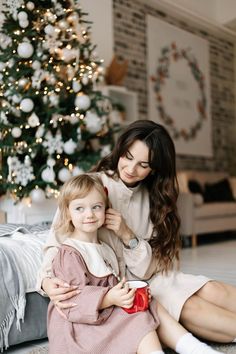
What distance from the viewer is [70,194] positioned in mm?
1644

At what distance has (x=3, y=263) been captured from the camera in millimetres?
1890

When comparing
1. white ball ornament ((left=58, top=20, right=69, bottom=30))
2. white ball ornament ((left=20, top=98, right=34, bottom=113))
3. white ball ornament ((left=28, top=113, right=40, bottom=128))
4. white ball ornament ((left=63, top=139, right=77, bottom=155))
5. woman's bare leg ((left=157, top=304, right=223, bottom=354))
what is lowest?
woman's bare leg ((left=157, top=304, right=223, bottom=354))

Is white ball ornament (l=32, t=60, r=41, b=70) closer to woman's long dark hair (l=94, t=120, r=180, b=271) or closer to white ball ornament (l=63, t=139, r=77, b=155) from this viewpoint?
white ball ornament (l=63, t=139, r=77, b=155)

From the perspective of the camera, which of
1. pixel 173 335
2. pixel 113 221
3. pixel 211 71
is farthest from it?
pixel 211 71

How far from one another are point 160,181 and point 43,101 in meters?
2.32

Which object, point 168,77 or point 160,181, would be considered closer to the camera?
point 160,181

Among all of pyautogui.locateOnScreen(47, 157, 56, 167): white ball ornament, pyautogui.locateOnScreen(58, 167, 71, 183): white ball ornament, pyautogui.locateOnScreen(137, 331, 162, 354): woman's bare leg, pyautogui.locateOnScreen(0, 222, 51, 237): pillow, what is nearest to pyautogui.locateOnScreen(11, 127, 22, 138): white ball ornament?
pyautogui.locateOnScreen(47, 157, 56, 167): white ball ornament

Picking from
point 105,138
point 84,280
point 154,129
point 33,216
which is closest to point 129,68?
point 105,138

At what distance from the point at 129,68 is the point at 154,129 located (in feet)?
14.6

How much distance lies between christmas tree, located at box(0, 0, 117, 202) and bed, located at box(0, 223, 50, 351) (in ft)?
6.23

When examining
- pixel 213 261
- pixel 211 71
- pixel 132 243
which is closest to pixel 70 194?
pixel 132 243

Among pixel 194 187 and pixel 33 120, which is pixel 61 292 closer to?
pixel 33 120

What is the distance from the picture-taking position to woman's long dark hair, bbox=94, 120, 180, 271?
1766mm

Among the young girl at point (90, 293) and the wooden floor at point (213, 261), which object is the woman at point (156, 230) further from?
the wooden floor at point (213, 261)
